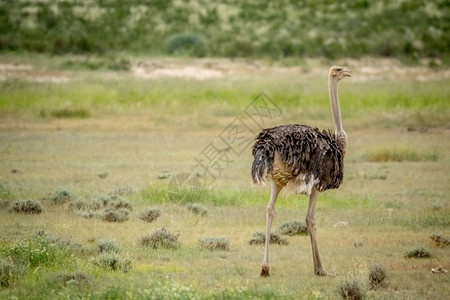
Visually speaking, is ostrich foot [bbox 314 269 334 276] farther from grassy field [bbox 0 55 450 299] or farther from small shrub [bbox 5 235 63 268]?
small shrub [bbox 5 235 63 268]

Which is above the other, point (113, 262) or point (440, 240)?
point (113, 262)

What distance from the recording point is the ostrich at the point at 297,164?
926cm

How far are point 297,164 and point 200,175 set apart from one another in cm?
907

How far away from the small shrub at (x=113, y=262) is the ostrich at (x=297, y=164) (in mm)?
1657

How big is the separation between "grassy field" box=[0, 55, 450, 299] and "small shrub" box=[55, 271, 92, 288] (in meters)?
0.02

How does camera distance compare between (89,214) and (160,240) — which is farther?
(89,214)

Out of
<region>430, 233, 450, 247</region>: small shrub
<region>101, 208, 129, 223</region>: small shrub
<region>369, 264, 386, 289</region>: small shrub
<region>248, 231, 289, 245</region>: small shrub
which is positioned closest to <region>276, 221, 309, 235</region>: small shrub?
<region>248, 231, 289, 245</region>: small shrub

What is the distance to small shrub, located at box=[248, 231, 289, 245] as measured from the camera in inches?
458

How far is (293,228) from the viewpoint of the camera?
41.1ft

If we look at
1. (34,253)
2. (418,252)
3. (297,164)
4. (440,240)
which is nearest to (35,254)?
(34,253)

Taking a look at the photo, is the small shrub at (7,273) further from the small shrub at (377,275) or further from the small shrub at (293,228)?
the small shrub at (293,228)

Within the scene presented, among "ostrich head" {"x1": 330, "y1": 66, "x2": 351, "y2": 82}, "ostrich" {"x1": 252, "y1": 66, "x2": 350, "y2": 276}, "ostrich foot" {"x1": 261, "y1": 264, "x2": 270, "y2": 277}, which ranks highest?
"ostrich head" {"x1": 330, "y1": 66, "x2": 351, "y2": 82}

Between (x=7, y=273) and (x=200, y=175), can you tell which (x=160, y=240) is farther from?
(x=200, y=175)

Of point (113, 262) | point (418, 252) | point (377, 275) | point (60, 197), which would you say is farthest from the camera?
point (60, 197)
